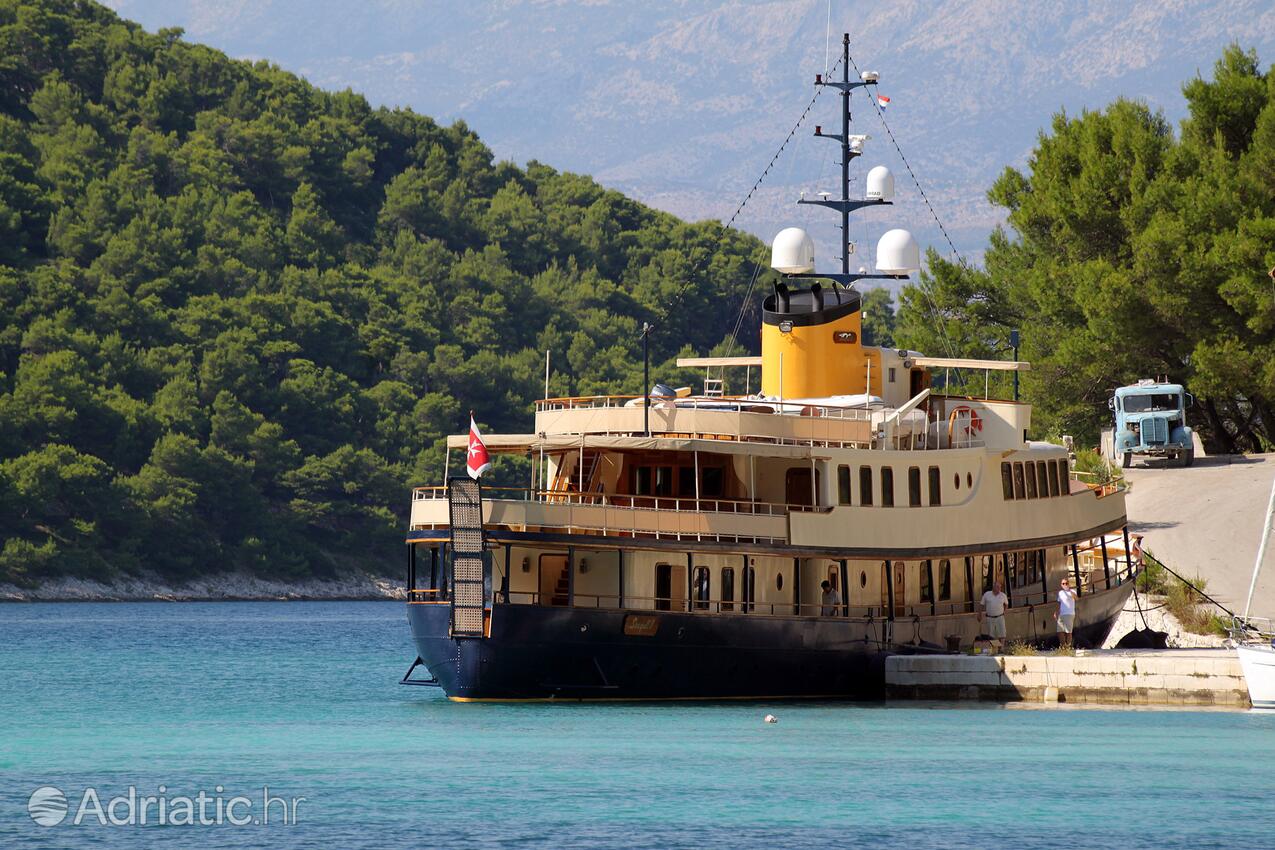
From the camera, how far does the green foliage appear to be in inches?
2496

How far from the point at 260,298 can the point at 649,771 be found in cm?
9113

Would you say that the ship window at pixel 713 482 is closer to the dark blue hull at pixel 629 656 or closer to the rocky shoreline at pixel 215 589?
the dark blue hull at pixel 629 656

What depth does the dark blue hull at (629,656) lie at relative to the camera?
35906 mm

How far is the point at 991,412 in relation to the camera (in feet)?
140

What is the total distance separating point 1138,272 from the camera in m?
64.9

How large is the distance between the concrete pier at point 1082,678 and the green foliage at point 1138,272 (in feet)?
87.9

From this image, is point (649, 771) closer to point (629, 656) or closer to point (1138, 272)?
point (629, 656)

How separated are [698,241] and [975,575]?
10848cm

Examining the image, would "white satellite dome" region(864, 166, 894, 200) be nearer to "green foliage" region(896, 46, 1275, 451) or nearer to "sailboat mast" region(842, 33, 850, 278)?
"sailboat mast" region(842, 33, 850, 278)

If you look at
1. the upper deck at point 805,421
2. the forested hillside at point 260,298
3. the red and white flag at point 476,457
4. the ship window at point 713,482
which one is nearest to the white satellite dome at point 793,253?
the upper deck at point 805,421

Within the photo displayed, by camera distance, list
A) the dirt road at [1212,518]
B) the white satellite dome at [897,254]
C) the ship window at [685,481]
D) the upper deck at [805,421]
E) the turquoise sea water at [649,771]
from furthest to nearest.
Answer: the dirt road at [1212,518], the white satellite dome at [897,254], the ship window at [685,481], the upper deck at [805,421], the turquoise sea water at [649,771]

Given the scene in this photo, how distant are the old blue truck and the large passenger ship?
2152cm

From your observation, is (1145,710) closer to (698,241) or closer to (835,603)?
(835,603)

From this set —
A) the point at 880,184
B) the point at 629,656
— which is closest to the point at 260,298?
the point at 880,184
